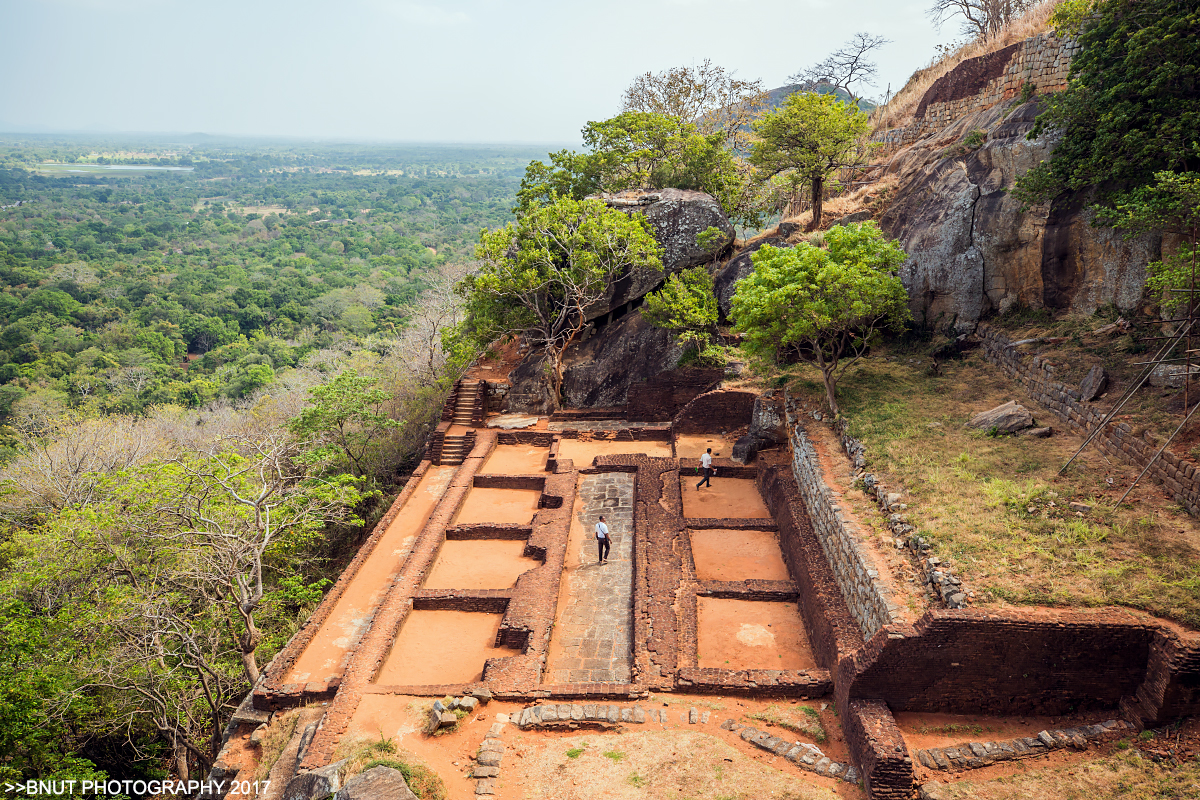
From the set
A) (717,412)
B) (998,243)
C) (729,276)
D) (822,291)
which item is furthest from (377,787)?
(729,276)

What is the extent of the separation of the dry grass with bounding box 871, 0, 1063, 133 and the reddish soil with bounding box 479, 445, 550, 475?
19003mm

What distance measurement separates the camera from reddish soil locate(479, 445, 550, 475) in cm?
1939

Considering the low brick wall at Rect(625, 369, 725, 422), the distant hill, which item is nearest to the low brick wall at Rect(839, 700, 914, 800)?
the low brick wall at Rect(625, 369, 725, 422)

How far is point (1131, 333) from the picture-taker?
13.7 meters

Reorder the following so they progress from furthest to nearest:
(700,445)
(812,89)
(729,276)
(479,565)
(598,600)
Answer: (812,89) < (729,276) < (700,445) < (479,565) < (598,600)

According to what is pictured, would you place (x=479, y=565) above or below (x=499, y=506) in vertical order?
below

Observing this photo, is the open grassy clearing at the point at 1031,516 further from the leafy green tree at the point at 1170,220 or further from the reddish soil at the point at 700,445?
the reddish soil at the point at 700,445

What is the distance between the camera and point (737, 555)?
47.6ft

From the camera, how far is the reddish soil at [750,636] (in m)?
11.3

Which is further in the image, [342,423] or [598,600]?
[342,423]

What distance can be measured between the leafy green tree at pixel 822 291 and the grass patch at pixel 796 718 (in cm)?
842

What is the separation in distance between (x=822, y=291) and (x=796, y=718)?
32.4 ft

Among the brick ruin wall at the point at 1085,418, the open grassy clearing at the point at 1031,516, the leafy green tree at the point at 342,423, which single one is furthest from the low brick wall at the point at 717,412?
the leafy green tree at the point at 342,423

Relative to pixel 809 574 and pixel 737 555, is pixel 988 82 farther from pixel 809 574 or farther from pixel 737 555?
pixel 809 574
